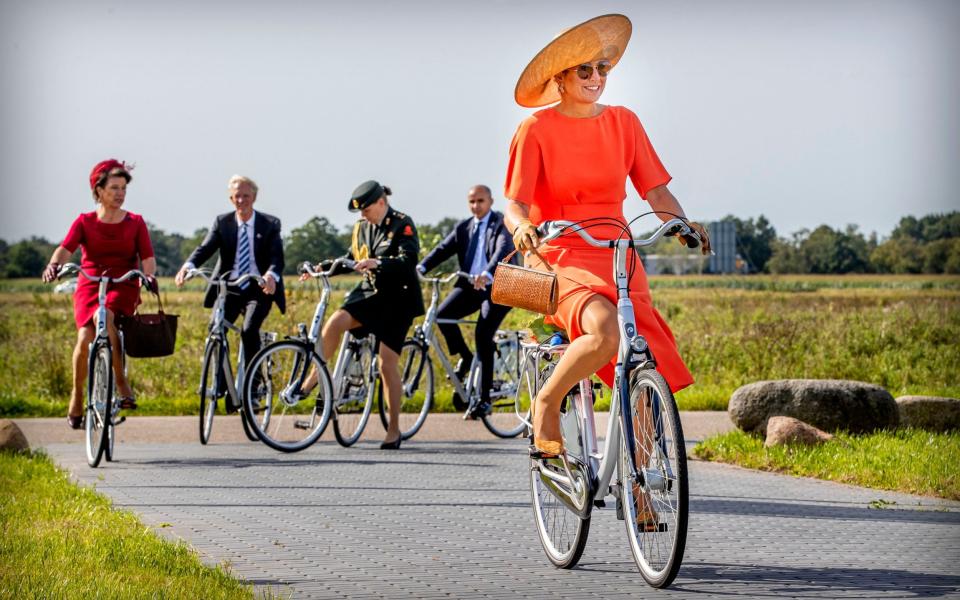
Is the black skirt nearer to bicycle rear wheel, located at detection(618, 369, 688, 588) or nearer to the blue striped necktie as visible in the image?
the blue striped necktie

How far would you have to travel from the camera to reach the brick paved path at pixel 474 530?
576cm

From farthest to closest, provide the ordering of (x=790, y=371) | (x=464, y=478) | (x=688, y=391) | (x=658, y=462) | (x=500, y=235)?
1. (x=790, y=371)
2. (x=688, y=391)
3. (x=500, y=235)
4. (x=464, y=478)
5. (x=658, y=462)

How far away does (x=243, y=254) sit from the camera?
475 inches

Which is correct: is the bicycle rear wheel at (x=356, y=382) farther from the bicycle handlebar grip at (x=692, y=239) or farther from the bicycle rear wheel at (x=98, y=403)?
the bicycle handlebar grip at (x=692, y=239)

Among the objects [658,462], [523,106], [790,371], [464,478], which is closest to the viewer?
[658,462]

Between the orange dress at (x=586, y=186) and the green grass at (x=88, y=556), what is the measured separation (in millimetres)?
1855

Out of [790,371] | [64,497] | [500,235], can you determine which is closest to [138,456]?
[64,497]

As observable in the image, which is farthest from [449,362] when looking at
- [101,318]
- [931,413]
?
[931,413]

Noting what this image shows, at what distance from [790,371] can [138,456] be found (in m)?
8.34

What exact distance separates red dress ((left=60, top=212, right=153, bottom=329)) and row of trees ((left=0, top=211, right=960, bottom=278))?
0.62m

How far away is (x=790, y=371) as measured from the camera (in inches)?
654

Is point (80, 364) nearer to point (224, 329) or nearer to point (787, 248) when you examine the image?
point (224, 329)

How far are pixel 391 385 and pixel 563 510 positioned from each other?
17.0 ft

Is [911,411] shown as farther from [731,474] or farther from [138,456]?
[138,456]
